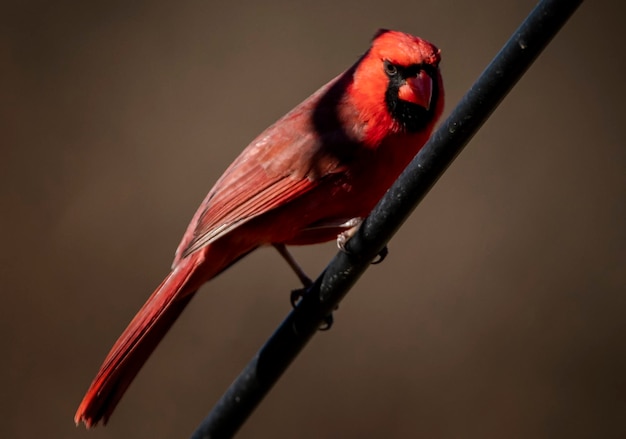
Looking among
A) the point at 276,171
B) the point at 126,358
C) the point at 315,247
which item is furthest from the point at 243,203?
the point at 315,247

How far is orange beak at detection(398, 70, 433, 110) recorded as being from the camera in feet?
8.55

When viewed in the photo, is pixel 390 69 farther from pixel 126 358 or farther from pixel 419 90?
pixel 126 358

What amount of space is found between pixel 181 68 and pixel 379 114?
1.82 m

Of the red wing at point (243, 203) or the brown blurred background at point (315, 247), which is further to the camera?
the brown blurred background at point (315, 247)

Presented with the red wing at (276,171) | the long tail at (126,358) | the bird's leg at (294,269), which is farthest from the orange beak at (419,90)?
the long tail at (126,358)

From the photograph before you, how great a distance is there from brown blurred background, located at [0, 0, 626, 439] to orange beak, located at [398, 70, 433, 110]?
128 cm

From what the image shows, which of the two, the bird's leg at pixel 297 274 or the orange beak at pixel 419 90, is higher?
the orange beak at pixel 419 90

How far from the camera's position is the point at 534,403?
392cm

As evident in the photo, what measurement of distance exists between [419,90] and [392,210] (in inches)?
39.2

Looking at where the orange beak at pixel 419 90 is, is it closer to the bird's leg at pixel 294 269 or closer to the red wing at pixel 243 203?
the red wing at pixel 243 203

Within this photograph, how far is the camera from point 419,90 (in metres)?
2.62

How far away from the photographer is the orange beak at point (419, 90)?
2605 millimetres

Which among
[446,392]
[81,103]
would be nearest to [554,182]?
[446,392]

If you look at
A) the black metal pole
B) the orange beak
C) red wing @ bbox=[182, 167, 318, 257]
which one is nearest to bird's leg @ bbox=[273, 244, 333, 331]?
red wing @ bbox=[182, 167, 318, 257]
